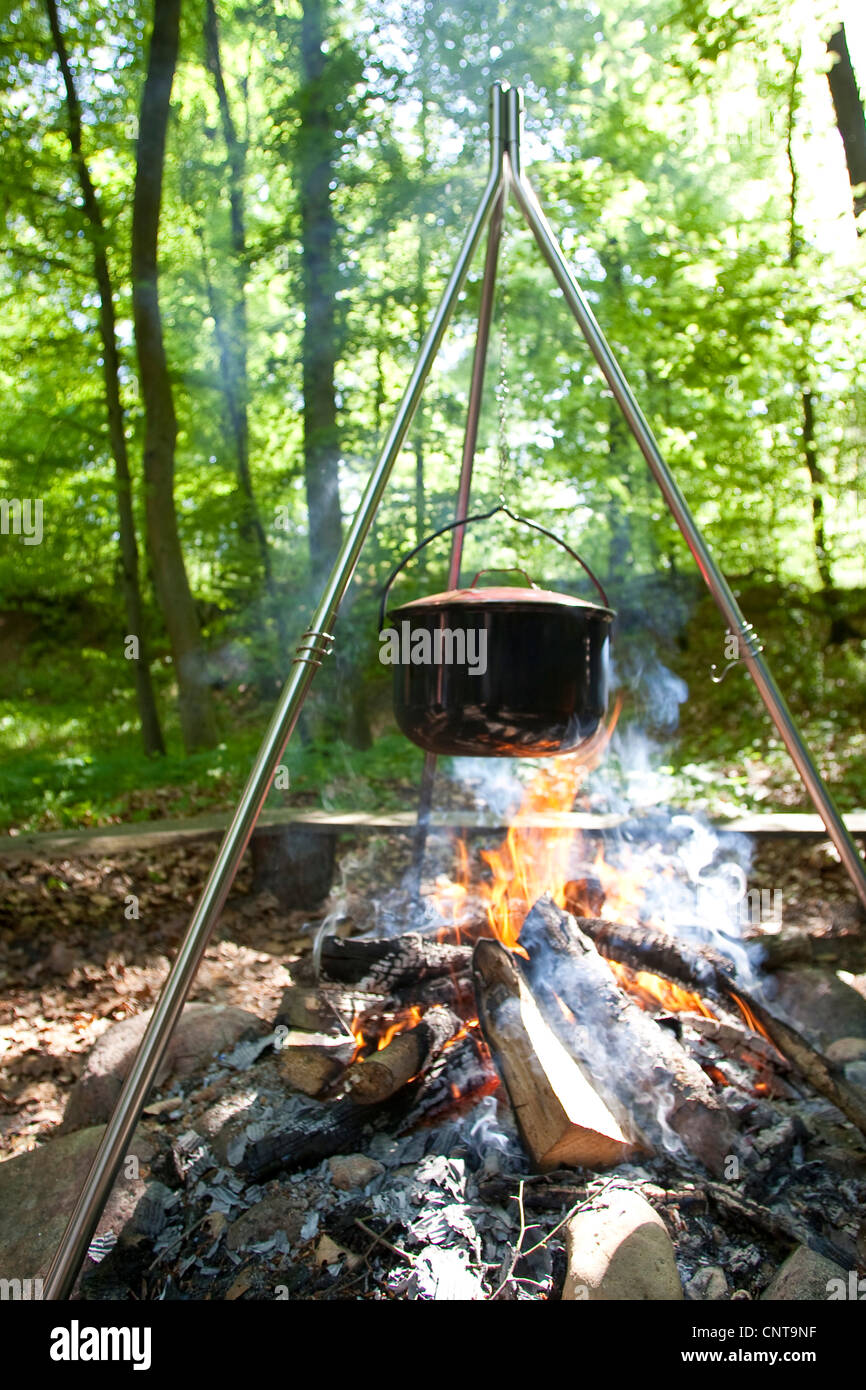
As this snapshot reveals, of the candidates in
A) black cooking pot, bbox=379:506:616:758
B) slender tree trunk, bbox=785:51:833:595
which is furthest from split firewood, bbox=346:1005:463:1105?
slender tree trunk, bbox=785:51:833:595

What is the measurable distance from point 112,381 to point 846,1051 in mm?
7976

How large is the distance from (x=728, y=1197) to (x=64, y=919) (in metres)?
3.36

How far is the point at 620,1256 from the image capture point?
6.09ft

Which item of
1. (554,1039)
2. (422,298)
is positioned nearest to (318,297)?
(422,298)

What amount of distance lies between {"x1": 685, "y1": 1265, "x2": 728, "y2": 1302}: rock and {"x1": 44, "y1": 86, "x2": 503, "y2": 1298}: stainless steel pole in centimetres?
127

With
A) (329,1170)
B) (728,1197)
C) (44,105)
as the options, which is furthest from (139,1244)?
(44,105)

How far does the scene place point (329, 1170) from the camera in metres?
2.28

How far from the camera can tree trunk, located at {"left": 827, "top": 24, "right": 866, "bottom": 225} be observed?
479cm

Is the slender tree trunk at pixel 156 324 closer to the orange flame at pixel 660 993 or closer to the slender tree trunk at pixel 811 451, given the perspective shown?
the slender tree trunk at pixel 811 451

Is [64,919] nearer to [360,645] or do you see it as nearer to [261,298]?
[360,645]

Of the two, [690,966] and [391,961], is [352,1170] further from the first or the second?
[690,966]

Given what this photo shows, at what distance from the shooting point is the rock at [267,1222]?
2059 mm

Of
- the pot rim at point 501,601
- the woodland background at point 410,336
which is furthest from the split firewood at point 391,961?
the woodland background at point 410,336

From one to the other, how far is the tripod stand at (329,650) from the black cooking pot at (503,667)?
30 cm
